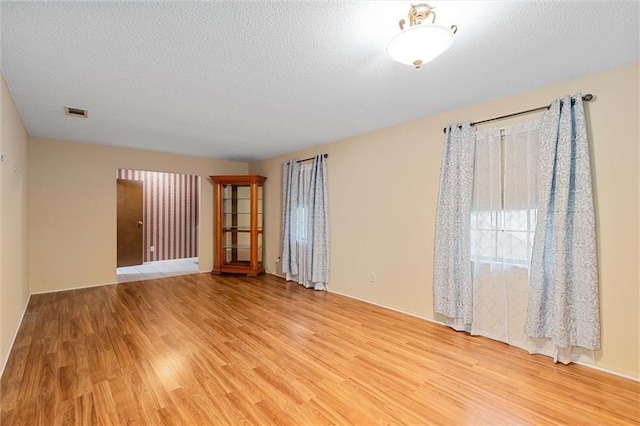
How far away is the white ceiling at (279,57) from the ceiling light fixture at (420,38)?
0.07m

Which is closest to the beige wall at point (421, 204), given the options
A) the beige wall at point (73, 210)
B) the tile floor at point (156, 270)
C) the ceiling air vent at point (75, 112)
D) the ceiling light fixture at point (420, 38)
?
the ceiling light fixture at point (420, 38)

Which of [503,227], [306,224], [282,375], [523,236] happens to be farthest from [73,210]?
[523,236]

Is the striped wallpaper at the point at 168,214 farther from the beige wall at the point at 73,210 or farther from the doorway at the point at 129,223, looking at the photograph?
the beige wall at the point at 73,210

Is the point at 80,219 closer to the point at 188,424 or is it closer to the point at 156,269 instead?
the point at 156,269

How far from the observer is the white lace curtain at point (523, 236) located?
221cm

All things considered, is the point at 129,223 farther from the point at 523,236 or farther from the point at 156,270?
the point at 523,236

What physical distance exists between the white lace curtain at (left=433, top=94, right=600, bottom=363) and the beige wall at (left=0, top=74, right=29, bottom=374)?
376 centimetres

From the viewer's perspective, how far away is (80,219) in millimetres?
4445

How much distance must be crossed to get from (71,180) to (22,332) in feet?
7.96

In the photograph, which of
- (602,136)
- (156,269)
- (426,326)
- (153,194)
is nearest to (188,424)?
(426,326)

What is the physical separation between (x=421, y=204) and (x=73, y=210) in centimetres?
500

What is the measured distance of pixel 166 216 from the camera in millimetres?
6984

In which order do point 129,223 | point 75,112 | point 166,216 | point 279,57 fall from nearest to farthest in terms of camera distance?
point 279,57
point 75,112
point 129,223
point 166,216

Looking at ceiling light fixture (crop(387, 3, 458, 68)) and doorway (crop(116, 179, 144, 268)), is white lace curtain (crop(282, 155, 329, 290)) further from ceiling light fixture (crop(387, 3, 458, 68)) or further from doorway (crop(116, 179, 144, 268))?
doorway (crop(116, 179, 144, 268))
